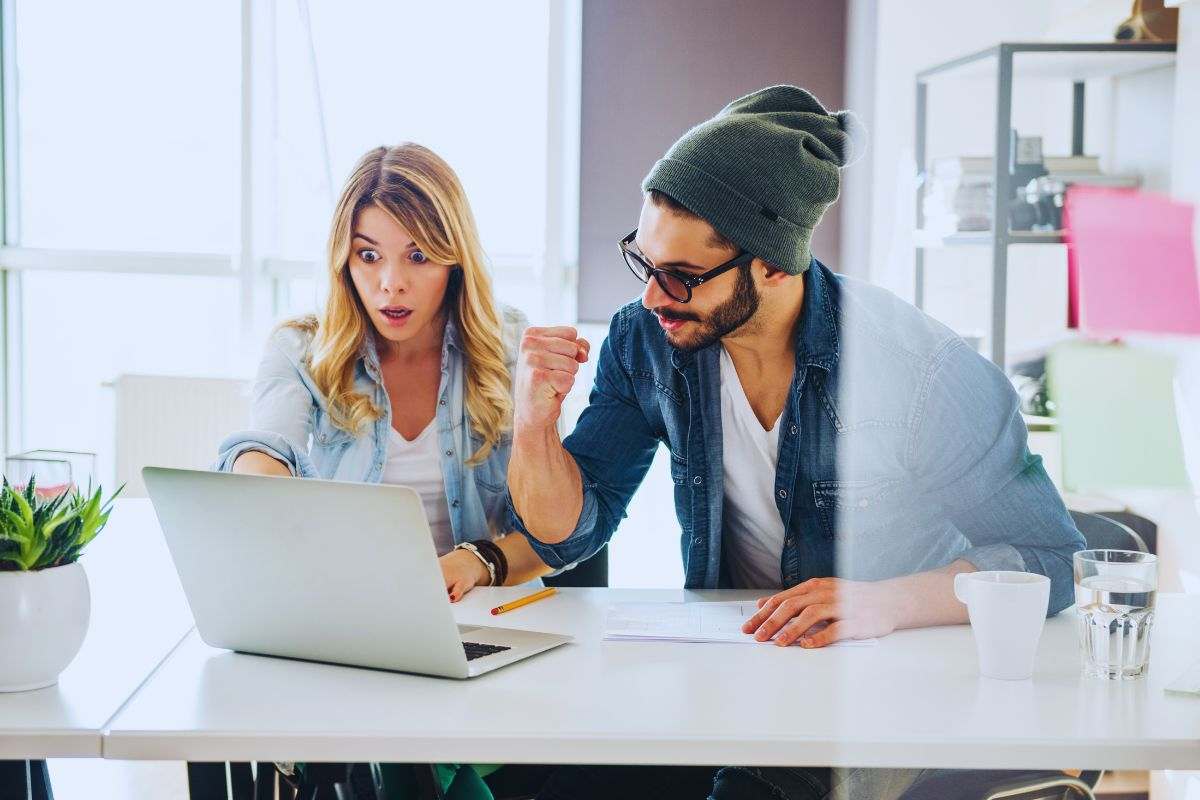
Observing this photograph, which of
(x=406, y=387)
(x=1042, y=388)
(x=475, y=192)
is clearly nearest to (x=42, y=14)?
(x=475, y=192)

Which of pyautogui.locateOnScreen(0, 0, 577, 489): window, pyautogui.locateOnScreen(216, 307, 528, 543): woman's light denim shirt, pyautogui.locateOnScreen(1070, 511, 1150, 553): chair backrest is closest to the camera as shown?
pyautogui.locateOnScreen(1070, 511, 1150, 553): chair backrest

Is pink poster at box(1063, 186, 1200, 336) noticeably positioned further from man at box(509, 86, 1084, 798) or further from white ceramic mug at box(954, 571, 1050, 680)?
man at box(509, 86, 1084, 798)

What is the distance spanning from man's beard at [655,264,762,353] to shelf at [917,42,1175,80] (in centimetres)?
121

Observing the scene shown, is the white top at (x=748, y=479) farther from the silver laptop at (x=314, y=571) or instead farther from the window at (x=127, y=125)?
the window at (x=127, y=125)

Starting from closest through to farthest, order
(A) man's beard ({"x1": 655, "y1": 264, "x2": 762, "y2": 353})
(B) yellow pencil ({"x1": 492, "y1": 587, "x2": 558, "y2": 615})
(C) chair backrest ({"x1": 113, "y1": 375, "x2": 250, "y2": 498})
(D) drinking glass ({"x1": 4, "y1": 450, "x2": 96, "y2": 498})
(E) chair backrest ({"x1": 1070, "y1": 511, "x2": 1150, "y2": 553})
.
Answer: (D) drinking glass ({"x1": 4, "y1": 450, "x2": 96, "y2": 498}) < (B) yellow pencil ({"x1": 492, "y1": 587, "x2": 558, "y2": 615}) < (A) man's beard ({"x1": 655, "y1": 264, "x2": 762, "y2": 353}) < (E) chair backrest ({"x1": 1070, "y1": 511, "x2": 1150, "y2": 553}) < (C) chair backrest ({"x1": 113, "y1": 375, "x2": 250, "y2": 498})

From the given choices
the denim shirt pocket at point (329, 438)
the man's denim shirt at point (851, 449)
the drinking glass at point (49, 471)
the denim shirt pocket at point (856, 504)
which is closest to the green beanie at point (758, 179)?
the man's denim shirt at point (851, 449)

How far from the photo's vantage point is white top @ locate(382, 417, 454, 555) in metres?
1.70

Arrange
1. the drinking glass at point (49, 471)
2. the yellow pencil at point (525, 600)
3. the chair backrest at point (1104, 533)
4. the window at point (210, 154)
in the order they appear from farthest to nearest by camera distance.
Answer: the window at point (210, 154)
the chair backrest at point (1104, 533)
the yellow pencil at point (525, 600)
the drinking glass at point (49, 471)

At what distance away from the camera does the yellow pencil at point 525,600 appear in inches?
49.4

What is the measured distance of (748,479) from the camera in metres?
1.45

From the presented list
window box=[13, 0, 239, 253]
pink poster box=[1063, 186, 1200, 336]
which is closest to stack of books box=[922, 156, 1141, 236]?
pink poster box=[1063, 186, 1200, 336]

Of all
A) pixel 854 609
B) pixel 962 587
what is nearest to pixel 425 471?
pixel 854 609

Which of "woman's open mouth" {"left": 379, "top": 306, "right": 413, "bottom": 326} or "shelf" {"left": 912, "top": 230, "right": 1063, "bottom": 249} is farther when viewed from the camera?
"shelf" {"left": 912, "top": 230, "right": 1063, "bottom": 249}

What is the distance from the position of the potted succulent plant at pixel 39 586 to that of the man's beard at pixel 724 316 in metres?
0.66
